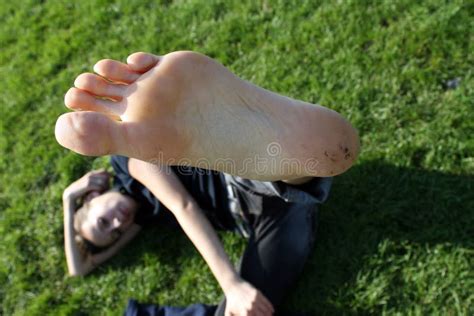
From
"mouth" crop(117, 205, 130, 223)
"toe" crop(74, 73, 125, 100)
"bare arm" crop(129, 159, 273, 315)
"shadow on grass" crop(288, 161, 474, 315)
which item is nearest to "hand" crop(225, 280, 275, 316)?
"bare arm" crop(129, 159, 273, 315)

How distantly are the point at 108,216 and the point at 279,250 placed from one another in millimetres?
682

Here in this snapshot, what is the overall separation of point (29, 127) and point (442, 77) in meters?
1.99

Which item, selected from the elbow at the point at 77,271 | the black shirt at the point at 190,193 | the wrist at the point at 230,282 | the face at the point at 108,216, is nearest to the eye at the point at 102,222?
the face at the point at 108,216

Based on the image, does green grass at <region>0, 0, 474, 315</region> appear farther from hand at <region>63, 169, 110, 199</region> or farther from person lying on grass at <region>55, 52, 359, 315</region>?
person lying on grass at <region>55, 52, 359, 315</region>

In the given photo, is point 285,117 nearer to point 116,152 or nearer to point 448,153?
point 116,152

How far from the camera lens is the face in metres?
1.80

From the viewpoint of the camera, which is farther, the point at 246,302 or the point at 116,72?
the point at 246,302

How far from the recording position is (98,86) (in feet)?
3.87

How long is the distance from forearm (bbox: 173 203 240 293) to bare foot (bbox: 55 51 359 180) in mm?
454

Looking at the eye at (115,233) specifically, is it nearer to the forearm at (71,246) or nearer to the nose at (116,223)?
the nose at (116,223)

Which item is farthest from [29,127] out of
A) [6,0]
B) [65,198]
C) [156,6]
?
[6,0]

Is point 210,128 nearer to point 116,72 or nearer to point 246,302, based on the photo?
point 116,72

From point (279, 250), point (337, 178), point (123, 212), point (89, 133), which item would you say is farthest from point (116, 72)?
point (337, 178)

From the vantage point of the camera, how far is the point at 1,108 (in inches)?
99.7
